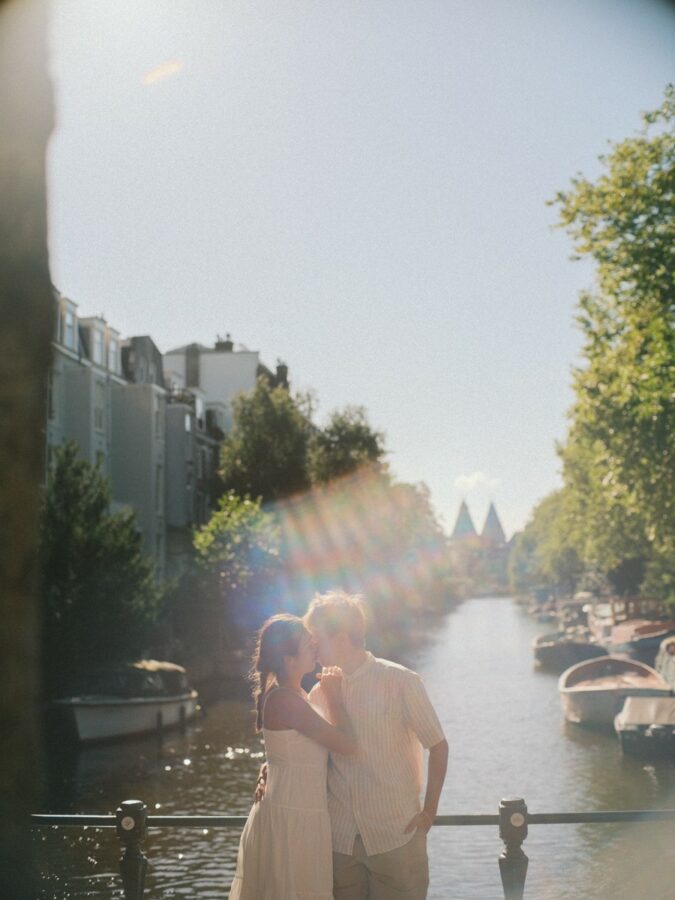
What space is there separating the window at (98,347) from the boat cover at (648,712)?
1330 inches

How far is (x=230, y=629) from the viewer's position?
175 feet

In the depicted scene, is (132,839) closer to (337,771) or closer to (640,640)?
(337,771)

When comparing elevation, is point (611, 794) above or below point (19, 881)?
below

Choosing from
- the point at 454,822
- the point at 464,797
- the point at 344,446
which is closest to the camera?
the point at 454,822

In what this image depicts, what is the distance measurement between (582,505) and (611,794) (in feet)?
128

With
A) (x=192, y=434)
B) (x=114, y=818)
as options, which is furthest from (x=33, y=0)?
(x=192, y=434)

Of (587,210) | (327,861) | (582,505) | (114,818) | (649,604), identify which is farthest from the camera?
(649,604)

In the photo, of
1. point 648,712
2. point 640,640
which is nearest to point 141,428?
point 640,640

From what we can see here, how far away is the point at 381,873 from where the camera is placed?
5391 mm

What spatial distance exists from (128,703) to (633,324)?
54.0 feet

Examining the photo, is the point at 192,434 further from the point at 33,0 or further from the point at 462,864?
the point at 33,0

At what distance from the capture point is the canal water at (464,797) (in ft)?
54.7

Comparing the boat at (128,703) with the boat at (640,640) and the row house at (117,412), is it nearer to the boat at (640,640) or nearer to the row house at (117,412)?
the row house at (117,412)

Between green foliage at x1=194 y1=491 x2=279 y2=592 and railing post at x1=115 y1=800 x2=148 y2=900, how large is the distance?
4739cm
